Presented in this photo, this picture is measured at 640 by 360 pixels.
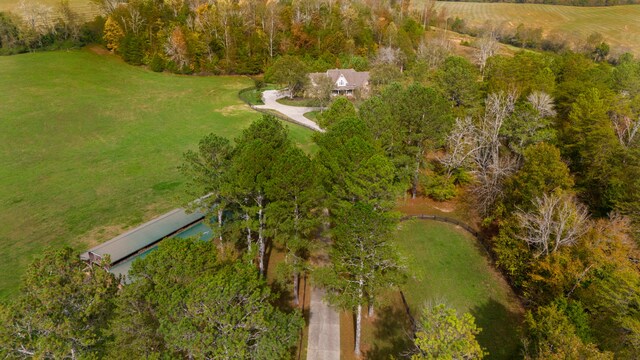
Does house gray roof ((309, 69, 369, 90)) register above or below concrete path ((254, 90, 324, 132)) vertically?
above

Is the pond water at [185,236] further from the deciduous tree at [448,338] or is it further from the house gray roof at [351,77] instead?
the house gray roof at [351,77]

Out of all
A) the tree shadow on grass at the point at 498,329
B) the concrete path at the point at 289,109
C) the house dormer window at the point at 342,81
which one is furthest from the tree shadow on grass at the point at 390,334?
the house dormer window at the point at 342,81

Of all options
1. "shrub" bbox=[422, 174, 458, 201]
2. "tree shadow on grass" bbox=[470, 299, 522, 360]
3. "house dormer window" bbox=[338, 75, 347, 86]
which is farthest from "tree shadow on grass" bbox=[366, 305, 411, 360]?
"house dormer window" bbox=[338, 75, 347, 86]

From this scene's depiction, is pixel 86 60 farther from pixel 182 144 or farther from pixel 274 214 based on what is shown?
pixel 274 214

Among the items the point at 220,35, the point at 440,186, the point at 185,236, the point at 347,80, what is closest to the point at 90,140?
the point at 185,236

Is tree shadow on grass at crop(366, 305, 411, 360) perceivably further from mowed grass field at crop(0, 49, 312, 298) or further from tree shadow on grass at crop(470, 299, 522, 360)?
mowed grass field at crop(0, 49, 312, 298)

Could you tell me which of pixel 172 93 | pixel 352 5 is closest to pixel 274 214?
pixel 172 93
